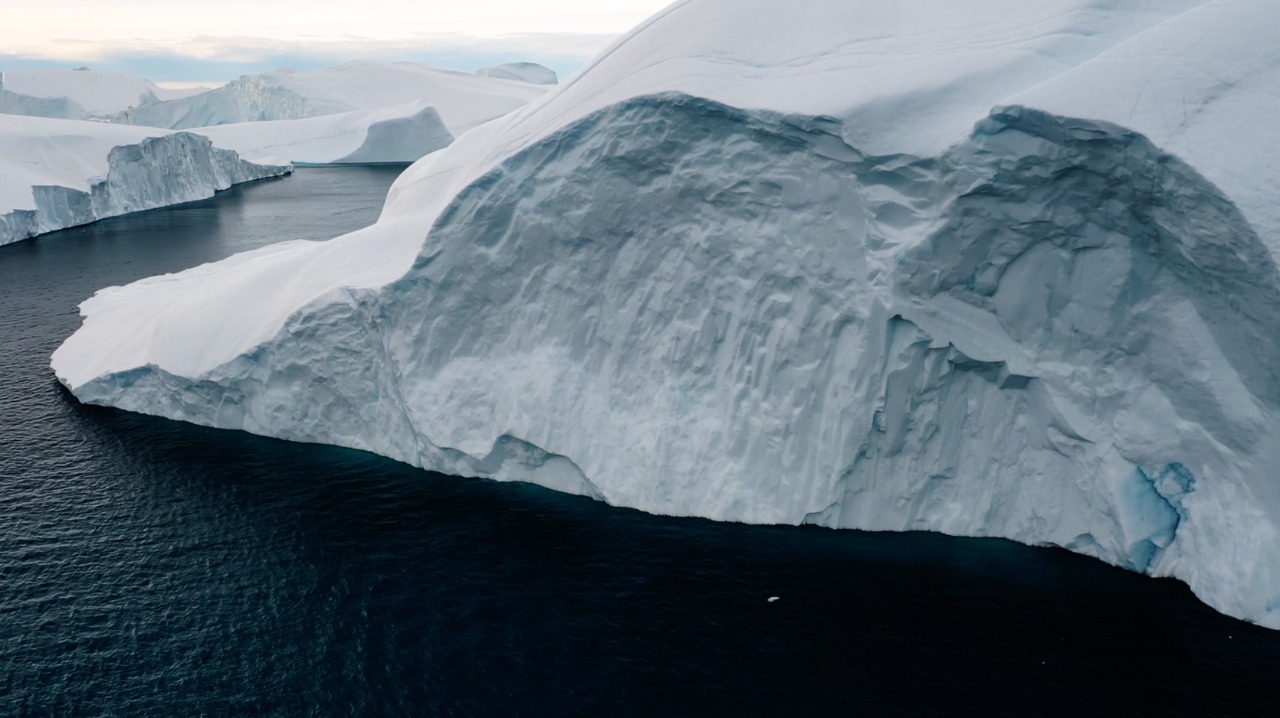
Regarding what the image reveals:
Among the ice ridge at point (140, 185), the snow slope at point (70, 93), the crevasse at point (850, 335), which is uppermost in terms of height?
the crevasse at point (850, 335)

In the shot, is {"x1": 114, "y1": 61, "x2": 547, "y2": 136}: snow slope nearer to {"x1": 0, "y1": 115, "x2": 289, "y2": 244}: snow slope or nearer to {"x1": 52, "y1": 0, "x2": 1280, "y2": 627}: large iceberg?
{"x1": 0, "y1": 115, "x2": 289, "y2": 244}: snow slope

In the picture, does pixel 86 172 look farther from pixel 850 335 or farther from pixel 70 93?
pixel 70 93

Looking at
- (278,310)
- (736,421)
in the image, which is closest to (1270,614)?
(736,421)

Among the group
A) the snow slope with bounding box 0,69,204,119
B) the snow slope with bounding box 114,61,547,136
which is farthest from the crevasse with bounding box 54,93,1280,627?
the snow slope with bounding box 0,69,204,119

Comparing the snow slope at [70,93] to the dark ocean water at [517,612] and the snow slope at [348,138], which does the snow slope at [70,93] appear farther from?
the dark ocean water at [517,612]

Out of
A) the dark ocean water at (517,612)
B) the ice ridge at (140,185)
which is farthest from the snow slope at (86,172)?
the dark ocean water at (517,612)
